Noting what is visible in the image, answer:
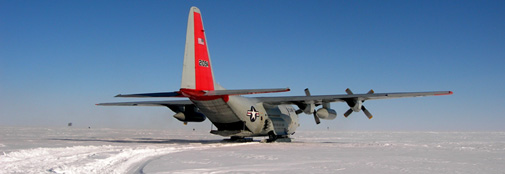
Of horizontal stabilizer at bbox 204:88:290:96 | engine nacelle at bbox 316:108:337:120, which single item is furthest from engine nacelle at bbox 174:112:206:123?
engine nacelle at bbox 316:108:337:120

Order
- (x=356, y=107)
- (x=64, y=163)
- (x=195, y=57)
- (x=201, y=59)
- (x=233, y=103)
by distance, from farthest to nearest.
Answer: (x=356, y=107), (x=233, y=103), (x=201, y=59), (x=195, y=57), (x=64, y=163)

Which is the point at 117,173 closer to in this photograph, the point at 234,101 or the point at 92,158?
the point at 92,158

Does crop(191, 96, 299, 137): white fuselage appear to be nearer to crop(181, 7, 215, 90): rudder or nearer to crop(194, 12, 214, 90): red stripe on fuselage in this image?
crop(194, 12, 214, 90): red stripe on fuselage

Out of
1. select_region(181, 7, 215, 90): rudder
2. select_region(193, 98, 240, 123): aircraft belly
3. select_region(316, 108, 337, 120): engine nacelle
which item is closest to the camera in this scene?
select_region(181, 7, 215, 90): rudder

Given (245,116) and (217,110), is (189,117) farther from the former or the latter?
(217,110)

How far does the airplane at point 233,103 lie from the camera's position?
16750 millimetres

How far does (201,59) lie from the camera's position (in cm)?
1711

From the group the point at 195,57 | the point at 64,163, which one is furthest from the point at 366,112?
the point at 64,163

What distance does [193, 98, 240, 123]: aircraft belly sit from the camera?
18.3 m

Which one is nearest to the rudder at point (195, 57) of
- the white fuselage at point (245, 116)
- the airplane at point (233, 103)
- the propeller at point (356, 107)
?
the airplane at point (233, 103)

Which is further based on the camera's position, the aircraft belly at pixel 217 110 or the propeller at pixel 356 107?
the propeller at pixel 356 107

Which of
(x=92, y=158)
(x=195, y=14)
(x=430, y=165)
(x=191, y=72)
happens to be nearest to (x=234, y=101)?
(x=191, y=72)

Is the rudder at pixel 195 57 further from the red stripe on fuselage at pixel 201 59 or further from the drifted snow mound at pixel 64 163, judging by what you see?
the drifted snow mound at pixel 64 163

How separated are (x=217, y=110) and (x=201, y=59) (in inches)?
119
